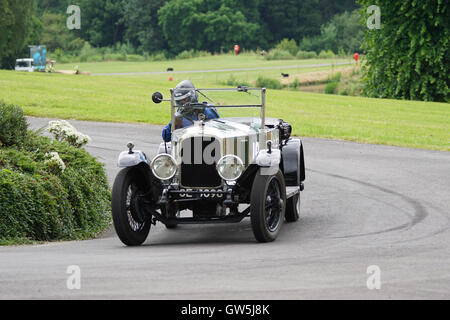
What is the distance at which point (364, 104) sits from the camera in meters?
32.2

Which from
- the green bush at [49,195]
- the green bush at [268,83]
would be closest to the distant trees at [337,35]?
the green bush at [268,83]

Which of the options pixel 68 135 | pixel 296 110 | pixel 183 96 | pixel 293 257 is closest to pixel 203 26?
pixel 296 110

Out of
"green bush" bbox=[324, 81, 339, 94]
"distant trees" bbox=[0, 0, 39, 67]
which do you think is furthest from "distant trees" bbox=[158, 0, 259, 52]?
"green bush" bbox=[324, 81, 339, 94]

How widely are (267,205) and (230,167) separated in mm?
615

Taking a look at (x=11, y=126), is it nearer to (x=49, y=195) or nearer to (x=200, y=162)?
(x=49, y=195)

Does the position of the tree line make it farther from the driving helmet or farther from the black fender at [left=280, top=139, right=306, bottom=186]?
the driving helmet

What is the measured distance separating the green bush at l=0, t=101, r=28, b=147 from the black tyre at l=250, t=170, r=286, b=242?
4.44 meters

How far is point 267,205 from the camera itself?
8828 mm

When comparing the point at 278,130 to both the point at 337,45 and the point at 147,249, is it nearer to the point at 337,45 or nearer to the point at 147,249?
the point at 147,249

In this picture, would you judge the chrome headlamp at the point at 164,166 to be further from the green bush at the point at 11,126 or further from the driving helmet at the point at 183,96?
the green bush at the point at 11,126

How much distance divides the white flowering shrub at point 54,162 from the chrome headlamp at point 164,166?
7.42 ft

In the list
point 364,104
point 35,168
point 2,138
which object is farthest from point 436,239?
point 364,104

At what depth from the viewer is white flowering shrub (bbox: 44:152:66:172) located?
34.8ft

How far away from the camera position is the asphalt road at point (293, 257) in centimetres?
592
